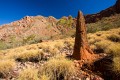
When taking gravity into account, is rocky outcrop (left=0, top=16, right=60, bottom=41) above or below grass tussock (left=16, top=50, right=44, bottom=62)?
above

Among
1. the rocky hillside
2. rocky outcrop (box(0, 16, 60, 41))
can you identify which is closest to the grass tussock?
the rocky hillside

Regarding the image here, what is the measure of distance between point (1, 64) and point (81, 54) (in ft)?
14.2

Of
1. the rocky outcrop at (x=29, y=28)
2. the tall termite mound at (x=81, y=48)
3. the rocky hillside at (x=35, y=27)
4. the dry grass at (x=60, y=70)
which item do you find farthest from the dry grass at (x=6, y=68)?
the rocky outcrop at (x=29, y=28)

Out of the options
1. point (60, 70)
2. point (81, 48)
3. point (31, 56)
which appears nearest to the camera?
point (60, 70)

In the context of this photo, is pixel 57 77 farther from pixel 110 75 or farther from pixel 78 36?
pixel 78 36

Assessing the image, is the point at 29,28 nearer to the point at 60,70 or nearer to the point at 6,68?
the point at 6,68

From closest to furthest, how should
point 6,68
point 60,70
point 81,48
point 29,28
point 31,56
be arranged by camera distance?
point 60,70 < point 81,48 < point 6,68 < point 31,56 < point 29,28

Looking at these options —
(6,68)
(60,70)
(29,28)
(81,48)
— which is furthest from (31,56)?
(29,28)

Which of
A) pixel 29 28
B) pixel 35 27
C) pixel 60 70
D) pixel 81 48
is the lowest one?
pixel 60 70

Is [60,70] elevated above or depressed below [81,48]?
below

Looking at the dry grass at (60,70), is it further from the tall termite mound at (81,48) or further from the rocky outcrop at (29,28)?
the rocky outcrop at (29,28)

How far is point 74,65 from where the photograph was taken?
9.59 metres

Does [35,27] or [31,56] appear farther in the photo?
[35,27]

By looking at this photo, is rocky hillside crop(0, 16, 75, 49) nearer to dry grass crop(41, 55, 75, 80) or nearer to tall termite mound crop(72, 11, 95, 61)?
tall termite mound crop(72, 11, 95, 61)
